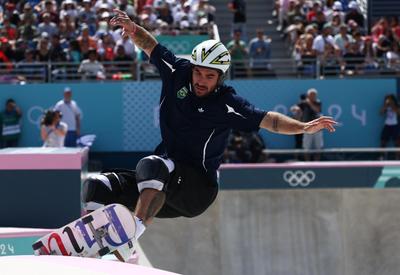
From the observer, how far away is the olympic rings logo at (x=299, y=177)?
959cm

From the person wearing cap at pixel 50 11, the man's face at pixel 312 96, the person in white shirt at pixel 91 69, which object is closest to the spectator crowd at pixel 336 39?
the man's face at pixel 312 96

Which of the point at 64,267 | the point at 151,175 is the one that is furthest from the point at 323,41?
the point at 64,267

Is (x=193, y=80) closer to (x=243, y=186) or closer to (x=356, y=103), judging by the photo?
(x=243, y=186)

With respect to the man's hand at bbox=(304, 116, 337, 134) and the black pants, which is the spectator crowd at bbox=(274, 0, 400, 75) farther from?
the man's hand at bbox=(304, 116, 337, 134)

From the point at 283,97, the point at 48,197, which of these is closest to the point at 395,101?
the point at 283,97

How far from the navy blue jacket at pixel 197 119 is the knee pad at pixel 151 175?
0.43 m

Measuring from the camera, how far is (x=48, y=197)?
8273mm

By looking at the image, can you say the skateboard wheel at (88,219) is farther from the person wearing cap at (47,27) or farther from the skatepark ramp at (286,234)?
the person wearing cap at (47,27)

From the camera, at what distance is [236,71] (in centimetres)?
2041

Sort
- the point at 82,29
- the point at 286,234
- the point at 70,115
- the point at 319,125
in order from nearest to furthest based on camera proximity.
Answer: the point at 319,125 → the point at 286,234 → the point at 70,115 → the point at 82,29

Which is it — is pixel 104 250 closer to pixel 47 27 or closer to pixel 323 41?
pixel 323 41

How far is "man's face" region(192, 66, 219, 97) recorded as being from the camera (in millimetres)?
6473

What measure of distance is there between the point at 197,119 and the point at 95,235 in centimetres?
133

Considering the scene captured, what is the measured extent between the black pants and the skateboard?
736 mm
